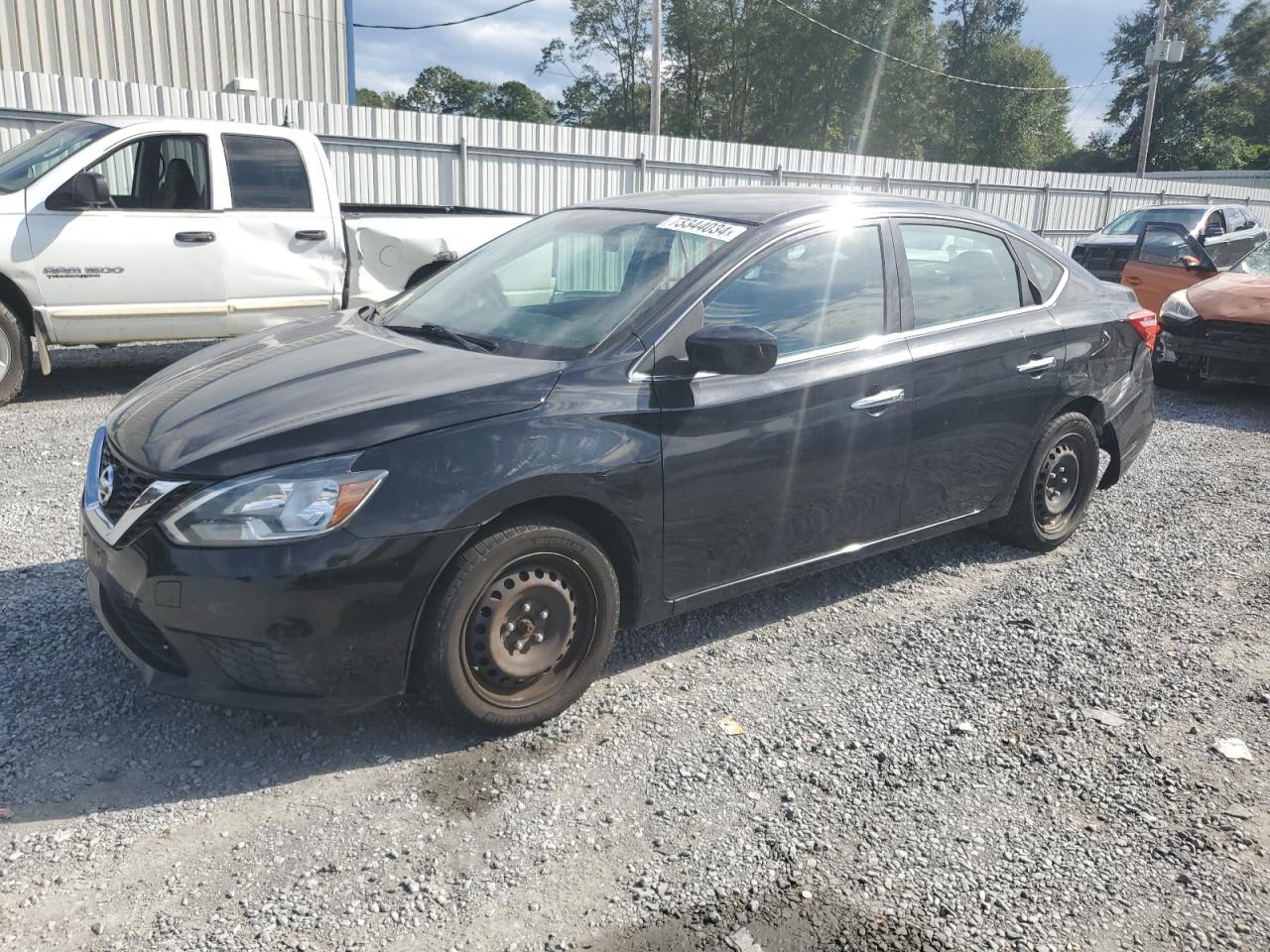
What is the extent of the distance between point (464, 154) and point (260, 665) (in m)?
11.7

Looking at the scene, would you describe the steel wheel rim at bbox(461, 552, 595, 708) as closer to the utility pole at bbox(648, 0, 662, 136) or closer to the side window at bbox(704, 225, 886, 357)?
the side window at bbox(704, 225, 886, 357)

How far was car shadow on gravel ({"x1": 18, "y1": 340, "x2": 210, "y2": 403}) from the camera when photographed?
7860 mm

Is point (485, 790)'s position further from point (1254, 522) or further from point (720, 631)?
point (1254, 522)

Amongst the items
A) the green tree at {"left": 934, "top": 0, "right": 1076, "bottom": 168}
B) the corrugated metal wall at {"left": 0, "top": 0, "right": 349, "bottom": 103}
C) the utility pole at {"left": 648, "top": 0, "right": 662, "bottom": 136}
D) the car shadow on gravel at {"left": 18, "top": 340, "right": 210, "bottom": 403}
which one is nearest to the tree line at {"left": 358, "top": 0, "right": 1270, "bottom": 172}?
the green tree at {"left": 934, "top": 0, "right": 1076, "bottom": 168}

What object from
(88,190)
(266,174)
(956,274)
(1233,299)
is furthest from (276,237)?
(1233,299)

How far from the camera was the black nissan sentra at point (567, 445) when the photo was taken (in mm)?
2822

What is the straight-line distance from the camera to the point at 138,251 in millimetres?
7359

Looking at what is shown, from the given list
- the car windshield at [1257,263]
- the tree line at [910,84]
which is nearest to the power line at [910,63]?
the tree line at [910,84]

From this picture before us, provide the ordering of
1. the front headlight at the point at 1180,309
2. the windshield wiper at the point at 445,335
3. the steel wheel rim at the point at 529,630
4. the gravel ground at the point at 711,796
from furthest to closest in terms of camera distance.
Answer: the front headlight at the point at 1180,309, the windshield wiper at the point at 445,335, the steel wheel rim at the point at 529,630, the gravel ground at the point at 711,796

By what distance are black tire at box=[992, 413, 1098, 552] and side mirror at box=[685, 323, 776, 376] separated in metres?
2.07

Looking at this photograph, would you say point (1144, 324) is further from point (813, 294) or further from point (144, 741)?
point (144, 741)

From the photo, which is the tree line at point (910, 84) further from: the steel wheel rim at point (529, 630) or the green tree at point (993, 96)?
the steel wheel rim at point (529, 630)

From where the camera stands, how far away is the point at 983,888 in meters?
2.64

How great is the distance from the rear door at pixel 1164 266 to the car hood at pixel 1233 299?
162cm
